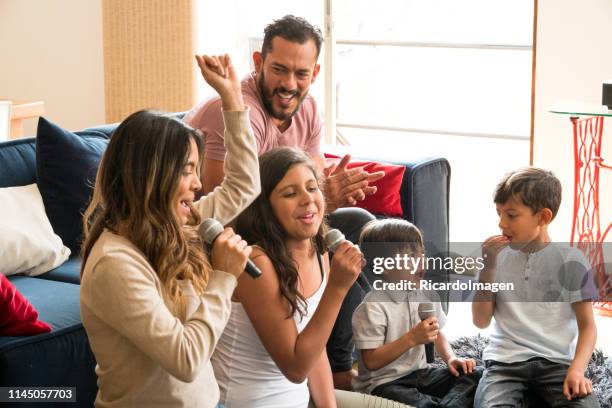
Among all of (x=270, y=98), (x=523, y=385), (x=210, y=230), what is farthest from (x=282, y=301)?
(x=270, y=98)

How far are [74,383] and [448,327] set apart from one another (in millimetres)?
1613

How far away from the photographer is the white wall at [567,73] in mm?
3959

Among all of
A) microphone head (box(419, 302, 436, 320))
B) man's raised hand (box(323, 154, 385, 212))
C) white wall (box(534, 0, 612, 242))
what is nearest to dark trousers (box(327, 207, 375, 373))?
man's raised hand (box(323, 154, 385, 212))

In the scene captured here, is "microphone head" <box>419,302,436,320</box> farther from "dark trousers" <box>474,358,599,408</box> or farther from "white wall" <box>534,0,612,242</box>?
"white wall" <box>534,0,612,242</box>

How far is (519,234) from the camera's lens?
98.7 inches

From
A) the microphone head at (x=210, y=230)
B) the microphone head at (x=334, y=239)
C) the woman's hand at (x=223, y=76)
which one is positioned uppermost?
the woman's hand at (x=223, y=76)

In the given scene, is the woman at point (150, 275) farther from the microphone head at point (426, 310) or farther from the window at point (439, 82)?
the window at point (439, 82)

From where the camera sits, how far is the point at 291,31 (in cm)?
289

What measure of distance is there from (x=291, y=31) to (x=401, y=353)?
41.8 inches

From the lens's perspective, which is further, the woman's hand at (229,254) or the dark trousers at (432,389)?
the dark trousers at (432,389)

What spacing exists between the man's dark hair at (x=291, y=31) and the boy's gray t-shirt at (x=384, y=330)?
858 millimetres

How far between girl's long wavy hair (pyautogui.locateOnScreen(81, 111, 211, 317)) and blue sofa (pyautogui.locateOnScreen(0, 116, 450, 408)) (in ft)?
2.44

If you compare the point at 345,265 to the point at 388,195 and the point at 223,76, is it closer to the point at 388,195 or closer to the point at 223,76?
the point at 223,76

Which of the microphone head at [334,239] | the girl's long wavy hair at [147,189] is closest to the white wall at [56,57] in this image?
the microphone head at [334,239]
